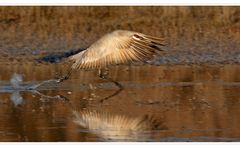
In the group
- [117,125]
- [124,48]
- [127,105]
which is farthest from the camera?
[127,105]

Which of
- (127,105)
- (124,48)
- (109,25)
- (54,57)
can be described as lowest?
(54,57)

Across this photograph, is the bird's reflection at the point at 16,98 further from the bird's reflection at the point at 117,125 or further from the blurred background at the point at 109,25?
the blurred background at the point at 109,25

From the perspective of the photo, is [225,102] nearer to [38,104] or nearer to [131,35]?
[131,35]

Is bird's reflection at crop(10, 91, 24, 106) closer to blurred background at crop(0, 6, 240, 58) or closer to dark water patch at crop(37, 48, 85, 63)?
dark water patch at crop(37, 48, 85, 63)

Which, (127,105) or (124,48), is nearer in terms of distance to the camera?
(124,48)

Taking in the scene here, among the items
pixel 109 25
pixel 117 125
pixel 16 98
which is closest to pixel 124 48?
pixel 117 125

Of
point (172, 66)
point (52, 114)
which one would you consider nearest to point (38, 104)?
point (52, 114)

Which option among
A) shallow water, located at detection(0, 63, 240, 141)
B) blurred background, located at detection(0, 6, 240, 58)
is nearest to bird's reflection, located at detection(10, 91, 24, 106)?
shallow water, located at detection(0, 63, 240, 141)

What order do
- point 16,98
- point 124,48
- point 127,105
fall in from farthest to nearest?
point 16,98
point 127,105
point 124,48

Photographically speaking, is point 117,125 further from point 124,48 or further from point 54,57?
point 54,57
